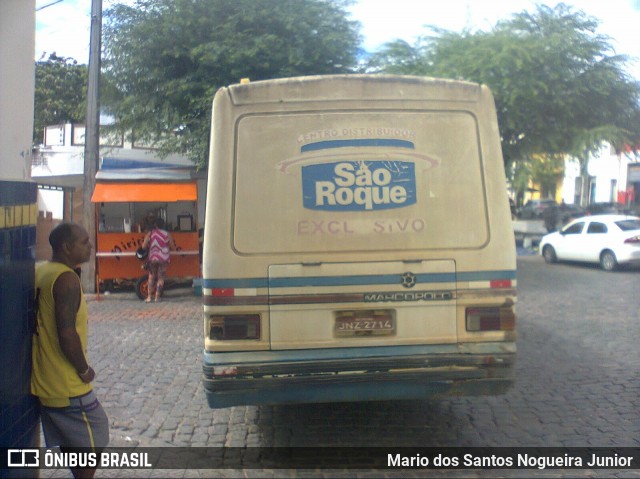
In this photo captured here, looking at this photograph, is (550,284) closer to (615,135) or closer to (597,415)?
(615,135)

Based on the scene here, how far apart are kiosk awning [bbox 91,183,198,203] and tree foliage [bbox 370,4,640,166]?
7.13 meters

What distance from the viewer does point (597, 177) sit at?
40.6 m

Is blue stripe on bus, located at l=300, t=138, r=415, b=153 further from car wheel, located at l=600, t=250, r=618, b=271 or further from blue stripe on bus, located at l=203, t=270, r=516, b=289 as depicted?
car wheel, located at l=600, t=250, r=618, b=271

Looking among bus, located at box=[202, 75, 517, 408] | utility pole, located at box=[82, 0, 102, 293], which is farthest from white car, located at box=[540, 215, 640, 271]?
bus, located at box=[202, 75, 517, 408]

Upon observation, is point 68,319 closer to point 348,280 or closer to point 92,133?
point 348,280

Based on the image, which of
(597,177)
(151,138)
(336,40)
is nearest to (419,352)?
(336,40)

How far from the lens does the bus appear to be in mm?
5098

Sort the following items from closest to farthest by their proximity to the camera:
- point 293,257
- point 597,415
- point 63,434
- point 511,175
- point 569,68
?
point 63,434, point 293,257, point 597,415, point 569,68, point 511,175

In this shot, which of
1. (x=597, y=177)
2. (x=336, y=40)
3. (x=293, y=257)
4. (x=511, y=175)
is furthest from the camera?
(x=597, y=177)

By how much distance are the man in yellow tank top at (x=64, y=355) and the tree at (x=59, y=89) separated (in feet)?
43.7

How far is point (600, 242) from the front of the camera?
1958cm

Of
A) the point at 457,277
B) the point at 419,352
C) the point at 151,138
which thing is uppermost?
the point at 151,138

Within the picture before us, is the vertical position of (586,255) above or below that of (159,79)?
below

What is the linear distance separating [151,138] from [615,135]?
484 inches
